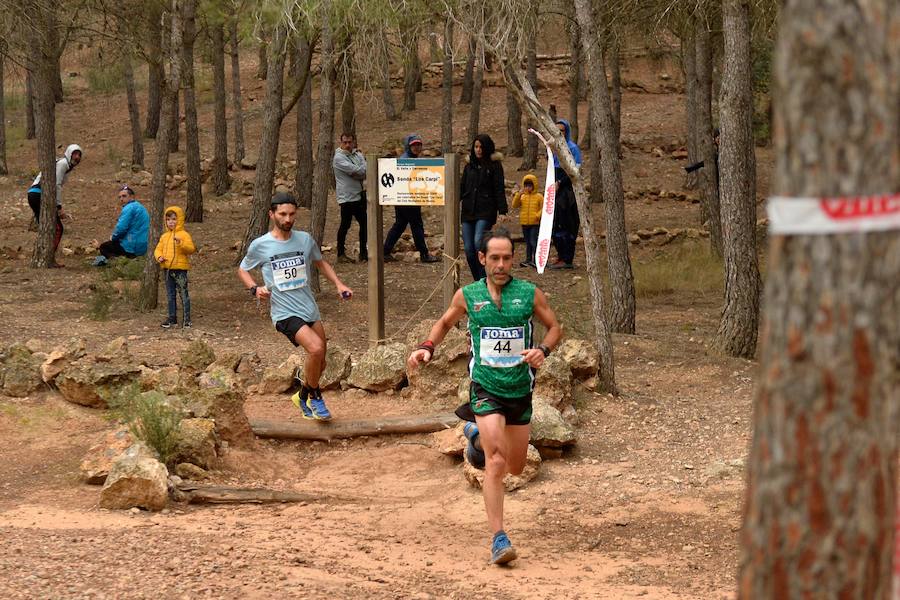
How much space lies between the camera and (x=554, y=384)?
29.7 feet

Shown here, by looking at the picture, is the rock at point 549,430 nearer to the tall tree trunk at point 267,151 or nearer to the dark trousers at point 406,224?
the tall tree trunk at point 267,151

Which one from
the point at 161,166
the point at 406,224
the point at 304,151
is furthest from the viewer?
the point at 304,151

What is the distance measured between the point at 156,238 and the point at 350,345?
2924mm

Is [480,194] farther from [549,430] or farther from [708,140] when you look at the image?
[708,140]

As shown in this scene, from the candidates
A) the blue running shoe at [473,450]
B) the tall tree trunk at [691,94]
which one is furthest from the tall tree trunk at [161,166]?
the blue running shoe at [473,450]

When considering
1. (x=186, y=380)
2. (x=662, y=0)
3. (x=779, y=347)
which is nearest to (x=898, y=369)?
(x=779, y=347)

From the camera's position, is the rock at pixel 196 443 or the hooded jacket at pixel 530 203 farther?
the hooded jacket at pixel 530 203

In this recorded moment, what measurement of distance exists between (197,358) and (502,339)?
4.56m

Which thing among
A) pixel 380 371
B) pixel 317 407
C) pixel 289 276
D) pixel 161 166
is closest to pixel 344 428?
pixel 317 407

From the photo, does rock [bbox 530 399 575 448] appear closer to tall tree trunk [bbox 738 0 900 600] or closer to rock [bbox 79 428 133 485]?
rock [bbox 79 428 133 485]

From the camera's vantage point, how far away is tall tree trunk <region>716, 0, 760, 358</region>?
11312 mm

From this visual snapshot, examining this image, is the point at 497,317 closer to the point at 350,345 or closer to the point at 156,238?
the point at 350,345

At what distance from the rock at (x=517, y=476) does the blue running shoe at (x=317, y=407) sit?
1551mm

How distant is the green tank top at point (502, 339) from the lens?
243 inches
